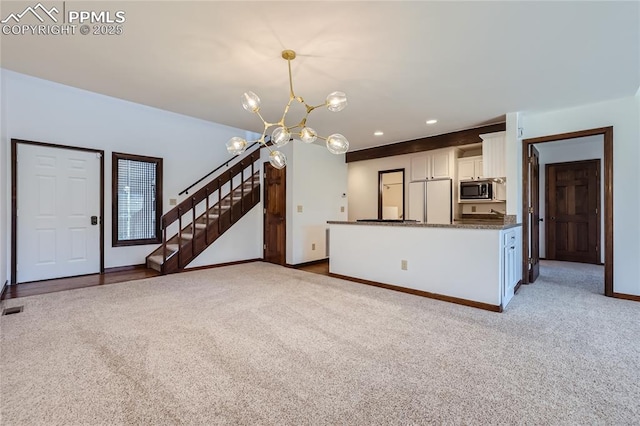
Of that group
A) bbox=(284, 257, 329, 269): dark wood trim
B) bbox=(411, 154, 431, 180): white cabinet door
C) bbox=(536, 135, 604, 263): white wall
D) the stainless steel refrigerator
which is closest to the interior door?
the stainless steel refrigerator

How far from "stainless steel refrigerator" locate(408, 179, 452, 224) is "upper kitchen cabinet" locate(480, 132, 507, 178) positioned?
1096 millimetres

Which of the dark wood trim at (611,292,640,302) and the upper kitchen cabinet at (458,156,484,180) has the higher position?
the upper kitchen cabinet at (458,156,484,180)

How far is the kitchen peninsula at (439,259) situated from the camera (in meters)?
3.23

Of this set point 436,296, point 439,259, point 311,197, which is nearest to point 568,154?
point 439,259

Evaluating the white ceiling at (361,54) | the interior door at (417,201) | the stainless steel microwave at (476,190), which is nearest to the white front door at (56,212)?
the white ceiling at (361,54)

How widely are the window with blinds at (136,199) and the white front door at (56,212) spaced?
0.27m

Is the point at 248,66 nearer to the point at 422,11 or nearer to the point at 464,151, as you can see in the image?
the point at 422,11

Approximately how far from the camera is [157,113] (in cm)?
517

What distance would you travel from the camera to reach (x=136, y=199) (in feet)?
16.5

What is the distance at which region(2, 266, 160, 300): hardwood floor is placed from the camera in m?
3.64

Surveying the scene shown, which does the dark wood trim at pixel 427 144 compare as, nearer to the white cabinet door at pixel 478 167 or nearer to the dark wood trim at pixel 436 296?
the white cabinet door at pixel 478 167

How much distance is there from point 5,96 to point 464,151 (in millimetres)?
7512

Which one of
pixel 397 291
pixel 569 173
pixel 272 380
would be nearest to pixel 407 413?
pixel 272 380

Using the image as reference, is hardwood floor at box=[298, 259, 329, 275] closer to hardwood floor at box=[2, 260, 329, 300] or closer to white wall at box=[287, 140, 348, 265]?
hardwood floor at box=[2, 260, 329, 300]
